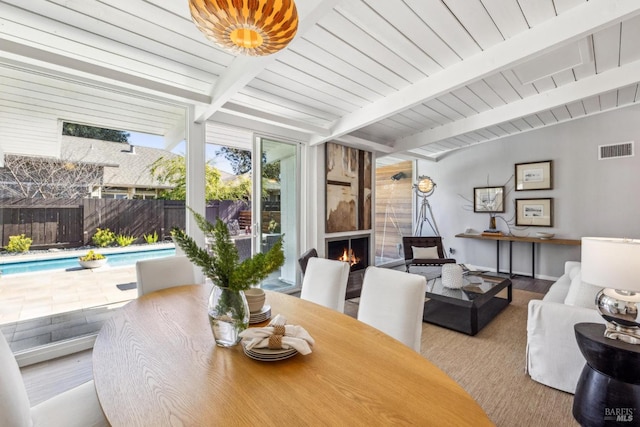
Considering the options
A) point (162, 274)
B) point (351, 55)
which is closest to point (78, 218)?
point (162, 274)

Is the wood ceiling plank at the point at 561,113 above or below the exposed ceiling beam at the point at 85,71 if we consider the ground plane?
above

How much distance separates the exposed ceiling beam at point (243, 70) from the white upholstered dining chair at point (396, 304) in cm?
149

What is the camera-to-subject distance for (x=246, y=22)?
103 cm

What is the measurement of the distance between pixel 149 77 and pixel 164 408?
108 inches

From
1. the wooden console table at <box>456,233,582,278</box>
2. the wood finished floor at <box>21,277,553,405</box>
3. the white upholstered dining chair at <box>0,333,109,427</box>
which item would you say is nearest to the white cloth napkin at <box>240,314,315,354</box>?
the white upholstered dining chair at <box>0,333,109,427</box>

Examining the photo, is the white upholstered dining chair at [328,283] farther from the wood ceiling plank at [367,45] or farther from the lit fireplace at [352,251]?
the lit fireplace at [352,251]

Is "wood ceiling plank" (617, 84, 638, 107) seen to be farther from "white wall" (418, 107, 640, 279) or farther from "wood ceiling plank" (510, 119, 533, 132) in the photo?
"wood ceiling plank" (510, 119, 533, 132)

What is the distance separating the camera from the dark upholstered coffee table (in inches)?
116

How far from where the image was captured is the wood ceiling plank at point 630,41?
240cm

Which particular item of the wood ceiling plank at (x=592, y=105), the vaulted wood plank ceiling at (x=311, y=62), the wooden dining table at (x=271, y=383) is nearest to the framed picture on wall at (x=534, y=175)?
the wood ceiling plank at (x=592, y=105)

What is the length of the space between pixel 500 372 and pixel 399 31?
8.84 ft

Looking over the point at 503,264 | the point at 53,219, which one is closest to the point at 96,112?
the point at 53,219

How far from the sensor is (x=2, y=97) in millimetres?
2285

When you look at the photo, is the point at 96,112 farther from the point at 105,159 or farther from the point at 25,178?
the point at 25,178
